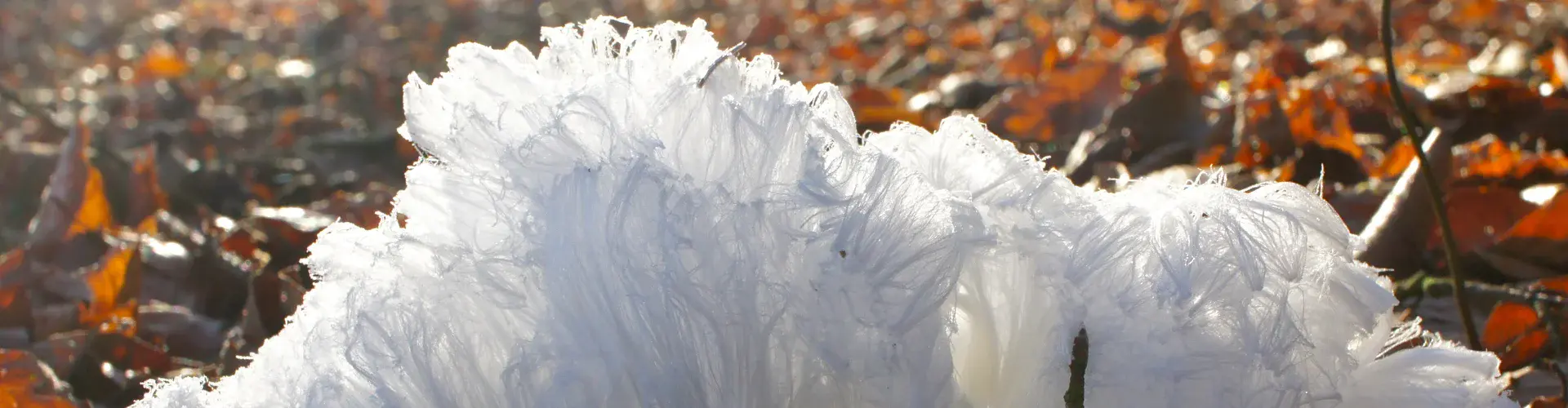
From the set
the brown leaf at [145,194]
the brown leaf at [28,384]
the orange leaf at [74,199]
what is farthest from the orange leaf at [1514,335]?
the brown leaf at [145,194]

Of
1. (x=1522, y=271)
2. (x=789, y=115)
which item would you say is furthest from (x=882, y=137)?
(x=1522, y=271)

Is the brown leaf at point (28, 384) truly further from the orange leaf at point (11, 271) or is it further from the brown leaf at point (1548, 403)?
the brown leaf at point (1548, 403)

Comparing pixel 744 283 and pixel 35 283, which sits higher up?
pixel 35 283

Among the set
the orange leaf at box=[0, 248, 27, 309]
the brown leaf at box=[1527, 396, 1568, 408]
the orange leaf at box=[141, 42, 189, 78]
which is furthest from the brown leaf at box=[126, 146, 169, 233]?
the orange leaf at box=[141, 42, 189, 78]

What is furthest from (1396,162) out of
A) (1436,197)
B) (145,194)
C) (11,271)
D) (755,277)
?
(145,194)

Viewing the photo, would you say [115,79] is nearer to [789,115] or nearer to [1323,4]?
[1323,4]

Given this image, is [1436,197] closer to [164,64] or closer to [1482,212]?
[1482,212]

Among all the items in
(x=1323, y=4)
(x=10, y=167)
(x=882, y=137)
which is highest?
(x=1323, y=4)
